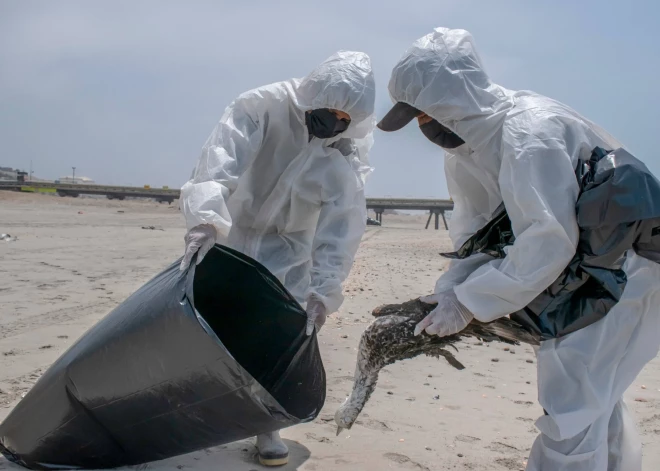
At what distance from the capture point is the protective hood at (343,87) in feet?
9.41

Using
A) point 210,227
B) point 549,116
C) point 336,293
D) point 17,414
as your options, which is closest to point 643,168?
point 549,116

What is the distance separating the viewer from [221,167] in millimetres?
2730

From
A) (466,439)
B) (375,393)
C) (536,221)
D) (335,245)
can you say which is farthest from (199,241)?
(375,393)

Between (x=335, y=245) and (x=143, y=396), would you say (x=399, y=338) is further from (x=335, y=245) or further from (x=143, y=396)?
(x=143, y=396)

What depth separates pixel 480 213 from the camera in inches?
106

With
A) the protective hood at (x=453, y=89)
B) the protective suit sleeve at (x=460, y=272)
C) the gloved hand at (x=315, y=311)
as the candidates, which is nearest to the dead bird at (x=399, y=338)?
the protective suit sleeve at (x=460, y=272)

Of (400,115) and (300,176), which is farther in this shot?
(300,176)

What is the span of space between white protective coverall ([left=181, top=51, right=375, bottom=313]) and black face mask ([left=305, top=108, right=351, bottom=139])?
34 mm

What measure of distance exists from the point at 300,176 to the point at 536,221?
1266mm

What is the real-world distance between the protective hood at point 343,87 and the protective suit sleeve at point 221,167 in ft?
0.87

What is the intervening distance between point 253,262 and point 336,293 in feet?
1.23

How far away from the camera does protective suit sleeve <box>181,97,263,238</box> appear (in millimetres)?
2547

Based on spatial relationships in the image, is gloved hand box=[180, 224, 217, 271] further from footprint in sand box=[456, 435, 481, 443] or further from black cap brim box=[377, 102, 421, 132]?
footprint in sand box=[456, 435, 481, 443]

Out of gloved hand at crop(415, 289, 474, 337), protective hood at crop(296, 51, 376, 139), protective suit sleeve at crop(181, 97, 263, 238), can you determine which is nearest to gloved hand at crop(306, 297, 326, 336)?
protective suit sleeve at crop(181, 97, 263, 238)
